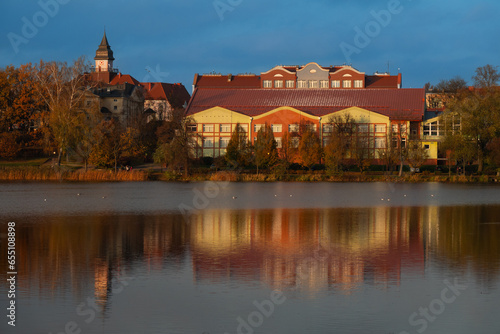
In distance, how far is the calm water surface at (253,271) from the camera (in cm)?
→ 1408

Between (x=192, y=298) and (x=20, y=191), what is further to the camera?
(x=20, y=191)

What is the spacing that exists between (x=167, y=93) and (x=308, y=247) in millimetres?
116647

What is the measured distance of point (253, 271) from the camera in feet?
62.2

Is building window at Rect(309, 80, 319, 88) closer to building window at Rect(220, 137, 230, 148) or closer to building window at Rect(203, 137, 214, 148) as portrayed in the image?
building window at Rect(220, 137, 230, 148)

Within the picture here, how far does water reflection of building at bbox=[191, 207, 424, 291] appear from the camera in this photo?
1844 centimetres

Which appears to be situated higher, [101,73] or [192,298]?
[101,73]

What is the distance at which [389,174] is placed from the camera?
76.1 m

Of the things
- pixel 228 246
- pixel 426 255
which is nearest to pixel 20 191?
pixel 228 246

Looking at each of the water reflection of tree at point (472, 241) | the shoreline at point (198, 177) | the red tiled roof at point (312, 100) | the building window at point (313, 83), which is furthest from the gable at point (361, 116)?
the water reflection of tree at point (472, 241)

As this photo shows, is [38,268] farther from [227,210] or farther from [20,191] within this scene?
[20,191]

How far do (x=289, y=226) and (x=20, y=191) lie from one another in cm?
2967

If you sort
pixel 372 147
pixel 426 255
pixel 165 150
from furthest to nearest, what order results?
pixel 372 147 → pixel 165 150 → pixel 426 255

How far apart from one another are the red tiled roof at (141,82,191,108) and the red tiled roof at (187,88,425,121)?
3017cm

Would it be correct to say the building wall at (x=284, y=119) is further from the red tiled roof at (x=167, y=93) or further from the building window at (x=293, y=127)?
the red tiled roof at (x=167, y=93)
